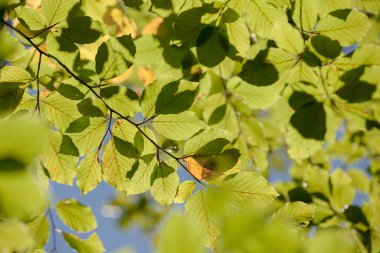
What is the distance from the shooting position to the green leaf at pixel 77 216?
1.48 metres

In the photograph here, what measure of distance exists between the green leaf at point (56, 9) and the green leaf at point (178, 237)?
1048mm

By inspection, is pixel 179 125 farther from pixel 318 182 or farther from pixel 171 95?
pixel 318 182

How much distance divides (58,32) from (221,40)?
0.55m

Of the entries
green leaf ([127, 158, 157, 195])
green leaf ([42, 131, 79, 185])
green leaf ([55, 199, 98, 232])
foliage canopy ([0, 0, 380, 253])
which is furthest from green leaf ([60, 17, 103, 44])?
green leaf ([55, 199, 98, 232])

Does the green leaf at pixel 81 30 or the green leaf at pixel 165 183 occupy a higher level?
the green leaf at pixel 81 30

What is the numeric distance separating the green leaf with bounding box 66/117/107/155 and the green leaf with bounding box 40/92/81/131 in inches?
2.2

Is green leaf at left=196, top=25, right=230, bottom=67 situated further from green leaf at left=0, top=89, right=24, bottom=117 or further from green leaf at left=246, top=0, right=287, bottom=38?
green leaf at left=0, top=89, right=24, bottom=117

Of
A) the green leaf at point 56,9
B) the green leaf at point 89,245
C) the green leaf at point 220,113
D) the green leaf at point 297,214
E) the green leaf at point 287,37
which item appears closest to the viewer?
the green leaf at point 297,214

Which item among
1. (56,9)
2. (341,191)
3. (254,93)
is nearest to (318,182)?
(341,191)

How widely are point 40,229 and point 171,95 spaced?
2.64 feet

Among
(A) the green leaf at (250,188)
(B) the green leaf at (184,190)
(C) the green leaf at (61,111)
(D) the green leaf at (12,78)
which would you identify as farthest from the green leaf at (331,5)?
(D) the green leaf at (12,78)

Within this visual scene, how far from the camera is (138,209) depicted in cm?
412

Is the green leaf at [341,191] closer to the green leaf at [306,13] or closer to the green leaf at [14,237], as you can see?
the green leaf at [306,13]

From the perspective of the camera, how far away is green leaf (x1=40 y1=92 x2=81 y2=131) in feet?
4.04
